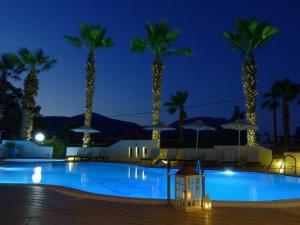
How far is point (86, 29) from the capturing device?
2639cm

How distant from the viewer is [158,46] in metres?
24.9

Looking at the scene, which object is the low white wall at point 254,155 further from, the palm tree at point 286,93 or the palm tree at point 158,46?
the palm tree at point 286,93

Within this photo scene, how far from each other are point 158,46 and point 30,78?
987 centimetres

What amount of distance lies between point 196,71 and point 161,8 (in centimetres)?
1588

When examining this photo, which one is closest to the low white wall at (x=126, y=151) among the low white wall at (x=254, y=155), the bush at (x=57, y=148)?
the bush at (x=57, y=148)

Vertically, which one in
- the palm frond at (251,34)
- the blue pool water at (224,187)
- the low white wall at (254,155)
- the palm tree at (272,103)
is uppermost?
the palm frond at (251,34)

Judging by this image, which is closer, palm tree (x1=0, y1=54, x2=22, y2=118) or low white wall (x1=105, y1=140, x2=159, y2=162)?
low white wall (x1=105, y1=140, x2=159, y2=162)

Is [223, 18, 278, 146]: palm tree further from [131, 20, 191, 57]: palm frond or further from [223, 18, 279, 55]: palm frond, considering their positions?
[131, 20, 191, 57]: palm frond

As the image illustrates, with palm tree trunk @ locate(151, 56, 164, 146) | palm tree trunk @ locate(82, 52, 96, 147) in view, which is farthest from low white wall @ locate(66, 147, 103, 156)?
palm tree trunk @ locate(151, 56, 164, 146)

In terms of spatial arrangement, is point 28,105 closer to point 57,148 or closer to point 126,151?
point 57,148

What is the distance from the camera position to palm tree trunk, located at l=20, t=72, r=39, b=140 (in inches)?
1052

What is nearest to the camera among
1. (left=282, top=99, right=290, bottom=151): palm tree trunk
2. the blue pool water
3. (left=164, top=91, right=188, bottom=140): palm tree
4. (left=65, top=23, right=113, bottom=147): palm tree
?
the blue pool water

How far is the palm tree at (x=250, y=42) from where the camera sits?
20.9 meters

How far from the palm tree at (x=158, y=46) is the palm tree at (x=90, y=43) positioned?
99.2 inches
